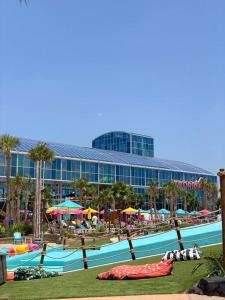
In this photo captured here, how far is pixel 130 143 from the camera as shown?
10425 centimetres

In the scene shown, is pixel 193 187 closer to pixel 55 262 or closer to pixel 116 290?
pixel 55 262

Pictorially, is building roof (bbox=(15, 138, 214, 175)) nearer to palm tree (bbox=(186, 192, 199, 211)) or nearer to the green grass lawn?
palm tree (bbox=(186, 192, 199, 211))

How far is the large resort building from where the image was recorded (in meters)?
58.1

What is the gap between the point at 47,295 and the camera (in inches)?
328

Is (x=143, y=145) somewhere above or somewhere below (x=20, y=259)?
above

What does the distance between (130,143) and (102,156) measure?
104 ft

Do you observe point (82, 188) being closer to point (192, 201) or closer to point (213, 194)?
point (213, 194)

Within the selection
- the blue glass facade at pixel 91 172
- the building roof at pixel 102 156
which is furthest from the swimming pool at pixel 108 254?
the building roof at pixel 102 156

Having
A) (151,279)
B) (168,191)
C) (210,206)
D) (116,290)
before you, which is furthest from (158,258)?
(210,206)

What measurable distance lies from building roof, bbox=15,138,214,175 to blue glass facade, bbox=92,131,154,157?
12960 millimetres

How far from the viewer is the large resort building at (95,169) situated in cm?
5806

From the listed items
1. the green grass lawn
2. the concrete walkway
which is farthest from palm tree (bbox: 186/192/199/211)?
the concrete walkway

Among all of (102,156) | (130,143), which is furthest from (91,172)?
(130,143)

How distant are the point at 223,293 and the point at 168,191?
61041 mm
